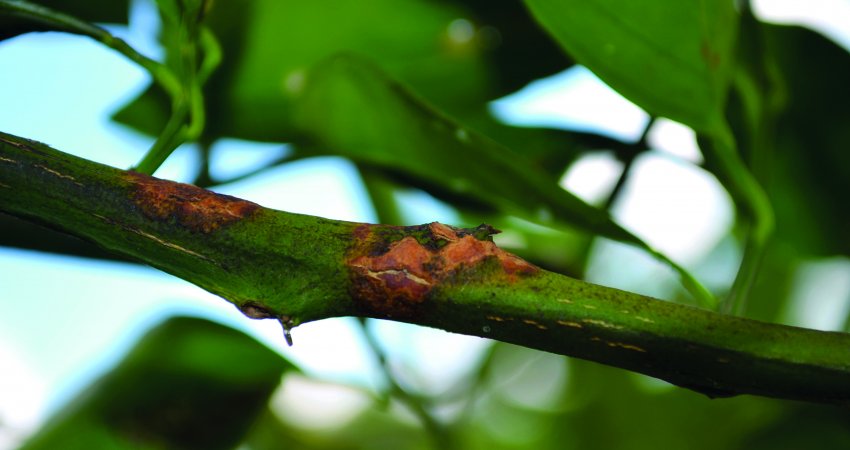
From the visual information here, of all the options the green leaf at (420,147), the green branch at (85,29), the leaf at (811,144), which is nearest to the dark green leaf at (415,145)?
the green leaf at (420,147)

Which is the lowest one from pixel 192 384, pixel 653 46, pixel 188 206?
pixel 192 384

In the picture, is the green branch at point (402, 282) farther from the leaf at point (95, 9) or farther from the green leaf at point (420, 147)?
the leaf at point (95, 9)

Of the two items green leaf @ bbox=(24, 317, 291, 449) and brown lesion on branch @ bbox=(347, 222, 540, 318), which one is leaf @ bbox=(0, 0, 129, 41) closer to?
green leaf @ bbox=(24, 317, 291, 449)

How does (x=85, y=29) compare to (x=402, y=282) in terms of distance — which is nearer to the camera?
(x=402, y=282)

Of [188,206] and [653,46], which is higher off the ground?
[653,46]

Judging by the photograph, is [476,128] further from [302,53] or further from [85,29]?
[85,29]

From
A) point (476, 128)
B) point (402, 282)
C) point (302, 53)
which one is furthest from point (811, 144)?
point (402, 282)

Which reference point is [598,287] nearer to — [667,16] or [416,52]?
[667,16]
